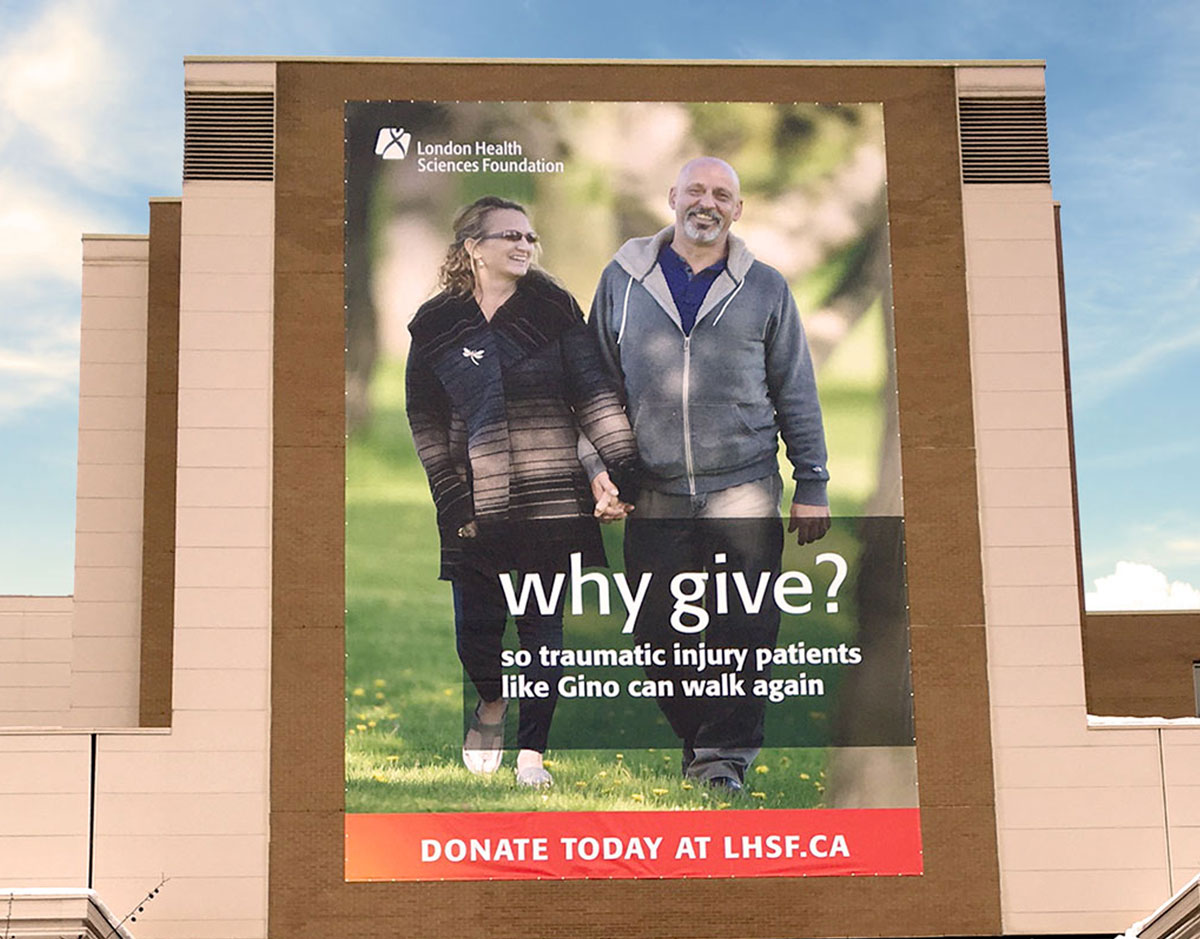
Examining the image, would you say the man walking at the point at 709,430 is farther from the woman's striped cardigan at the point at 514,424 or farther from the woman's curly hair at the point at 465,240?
the woman's curly hair at the point at 465,240

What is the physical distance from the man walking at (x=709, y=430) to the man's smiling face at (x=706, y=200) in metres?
0.02

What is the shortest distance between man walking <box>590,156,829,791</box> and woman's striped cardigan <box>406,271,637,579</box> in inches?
17.1

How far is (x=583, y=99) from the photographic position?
3067cm

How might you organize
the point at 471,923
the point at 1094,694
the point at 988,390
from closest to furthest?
1. the point at 471,923
2. the point at 988,390
3. the point at 1094,694

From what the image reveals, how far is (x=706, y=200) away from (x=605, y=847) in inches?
424

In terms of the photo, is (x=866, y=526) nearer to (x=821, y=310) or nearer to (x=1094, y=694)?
(x=821, y=310)

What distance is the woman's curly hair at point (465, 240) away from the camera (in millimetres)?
29750

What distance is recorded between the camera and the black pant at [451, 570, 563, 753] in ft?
93.1

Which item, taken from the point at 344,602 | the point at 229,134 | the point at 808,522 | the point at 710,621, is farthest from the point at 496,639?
the point at 229,134

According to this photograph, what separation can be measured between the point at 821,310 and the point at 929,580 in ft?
15.8

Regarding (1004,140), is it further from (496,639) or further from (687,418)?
(496,639)

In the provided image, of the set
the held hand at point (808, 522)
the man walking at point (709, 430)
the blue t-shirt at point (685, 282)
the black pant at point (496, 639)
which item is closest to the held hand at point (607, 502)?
the man walking at point (709, 430)

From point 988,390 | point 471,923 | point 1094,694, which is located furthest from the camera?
point 1094,694

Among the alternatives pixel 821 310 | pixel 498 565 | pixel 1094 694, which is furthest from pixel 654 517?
pixel 1094 694
